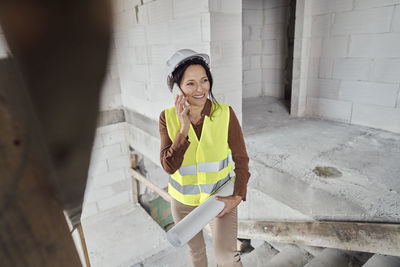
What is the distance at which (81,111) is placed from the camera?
9.3 inches

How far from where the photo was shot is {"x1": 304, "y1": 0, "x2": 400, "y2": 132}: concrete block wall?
2699mm

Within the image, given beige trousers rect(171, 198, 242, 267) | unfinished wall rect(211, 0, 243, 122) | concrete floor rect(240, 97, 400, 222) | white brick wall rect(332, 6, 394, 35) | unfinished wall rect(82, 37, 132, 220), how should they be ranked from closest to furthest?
beige trousers rect(171, 198, 242, 267), concrete floor rect(240, 97, 400, 222), unfinished wall rect(211, 0, 243, 122), white brick wall rect(332, 6, 394, 35), unfinished wall rect(82, 37, 132, 220)

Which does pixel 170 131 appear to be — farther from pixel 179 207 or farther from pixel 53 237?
pixel 53 237

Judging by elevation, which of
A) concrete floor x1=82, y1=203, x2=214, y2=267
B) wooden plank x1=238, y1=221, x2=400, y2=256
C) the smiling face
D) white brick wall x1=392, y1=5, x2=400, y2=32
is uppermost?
white brick wall x1=392, y1=5, x2=400, y2=32

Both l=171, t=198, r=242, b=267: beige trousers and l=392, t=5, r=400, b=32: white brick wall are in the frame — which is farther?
l=392, t=5, r=400, b=32: white brick wall

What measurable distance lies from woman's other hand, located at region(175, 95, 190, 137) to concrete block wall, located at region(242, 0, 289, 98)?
385cm

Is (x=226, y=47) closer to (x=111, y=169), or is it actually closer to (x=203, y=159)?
(x=203, y=159)

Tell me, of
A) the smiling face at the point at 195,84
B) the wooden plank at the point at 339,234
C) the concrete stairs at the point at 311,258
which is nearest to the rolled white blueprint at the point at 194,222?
the smiling face at the point at 195,84

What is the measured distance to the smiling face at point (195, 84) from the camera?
1311 mm

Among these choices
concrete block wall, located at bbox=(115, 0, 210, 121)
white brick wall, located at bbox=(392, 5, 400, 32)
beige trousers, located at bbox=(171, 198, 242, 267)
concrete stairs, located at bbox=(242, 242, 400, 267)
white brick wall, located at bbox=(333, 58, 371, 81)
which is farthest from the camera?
white brick wall, located at bbox=(333, 58, 371, 81)

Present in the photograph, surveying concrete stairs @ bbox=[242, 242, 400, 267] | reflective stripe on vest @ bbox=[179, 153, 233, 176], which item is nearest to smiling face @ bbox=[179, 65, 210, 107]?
reflective stripe on vest @ bbox=[179, 153, 233, 176]

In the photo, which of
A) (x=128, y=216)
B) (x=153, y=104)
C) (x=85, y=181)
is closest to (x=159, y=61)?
(x=153, y=104)

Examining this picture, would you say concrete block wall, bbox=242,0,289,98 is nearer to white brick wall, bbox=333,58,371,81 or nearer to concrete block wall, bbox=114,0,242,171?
white brick wall, bbox=333,58,371,81

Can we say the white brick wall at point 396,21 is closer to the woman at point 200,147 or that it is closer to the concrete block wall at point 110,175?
the woman at point 200,147
